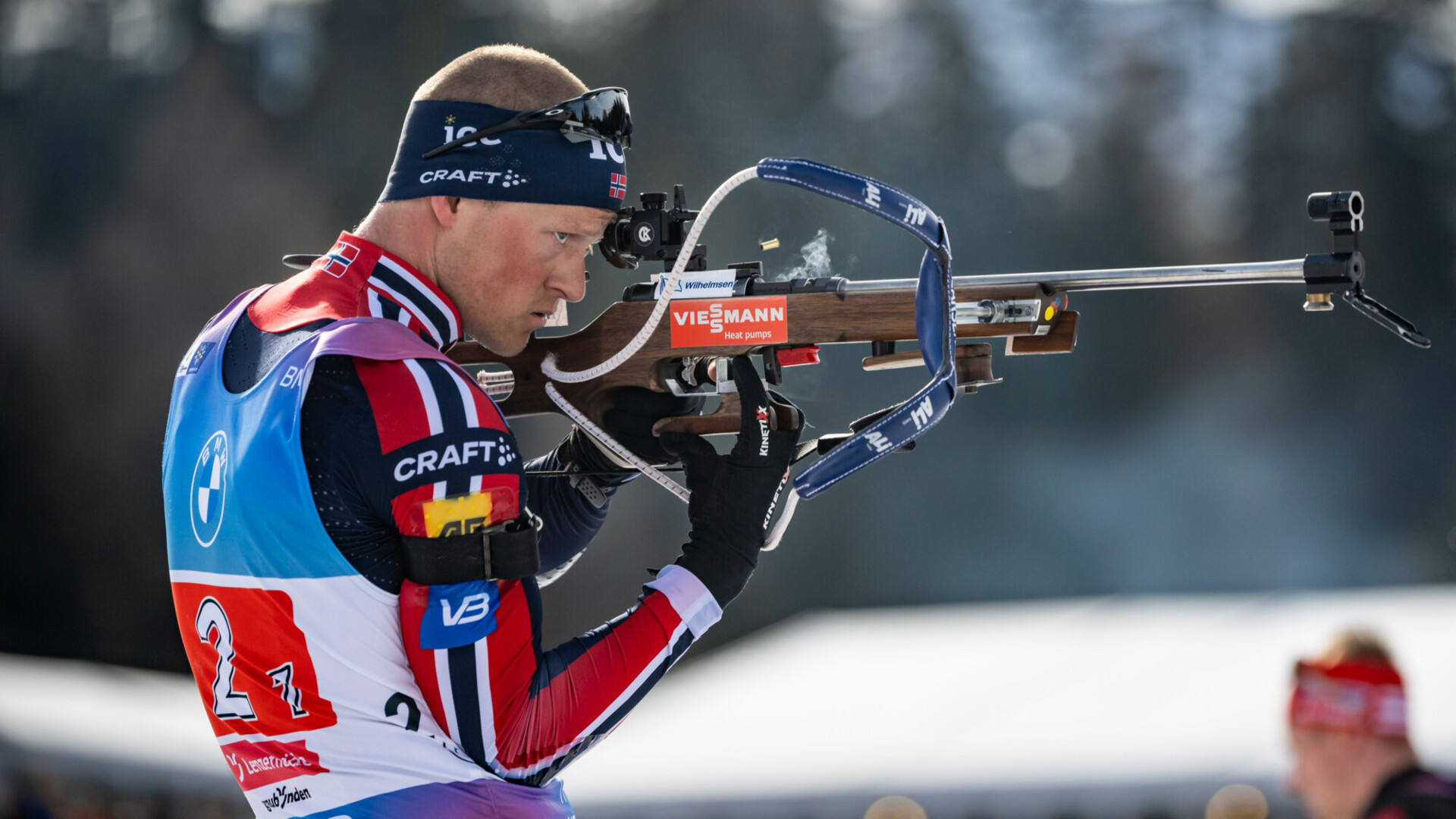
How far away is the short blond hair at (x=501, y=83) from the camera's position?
1748mm

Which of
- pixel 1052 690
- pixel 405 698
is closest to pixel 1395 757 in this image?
pixel 405 698

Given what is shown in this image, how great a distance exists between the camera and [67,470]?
13.4 m

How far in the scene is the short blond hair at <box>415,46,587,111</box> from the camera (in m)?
1.75

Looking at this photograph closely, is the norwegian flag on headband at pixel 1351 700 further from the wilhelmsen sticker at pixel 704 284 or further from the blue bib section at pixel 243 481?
the blue bib section at pixel 243 481

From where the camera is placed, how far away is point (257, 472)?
1431 millimetres

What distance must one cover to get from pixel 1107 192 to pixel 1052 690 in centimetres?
871

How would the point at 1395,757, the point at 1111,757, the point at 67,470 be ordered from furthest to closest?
the point at 67,470, the point at 1111,757, the point at 1395,757

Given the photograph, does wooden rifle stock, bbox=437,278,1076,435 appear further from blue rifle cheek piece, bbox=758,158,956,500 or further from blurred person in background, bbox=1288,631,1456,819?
blurred person in background, bbox=1288,631,1456,819

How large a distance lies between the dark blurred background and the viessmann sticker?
33.4 feet

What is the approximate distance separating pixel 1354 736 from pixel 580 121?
4.75ft

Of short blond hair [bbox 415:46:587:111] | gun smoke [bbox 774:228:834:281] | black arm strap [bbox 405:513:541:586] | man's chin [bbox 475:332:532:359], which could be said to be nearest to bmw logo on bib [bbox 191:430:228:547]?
black arm strap [bbox 405:513:541:586]

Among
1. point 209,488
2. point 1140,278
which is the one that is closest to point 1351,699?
point 1140,278

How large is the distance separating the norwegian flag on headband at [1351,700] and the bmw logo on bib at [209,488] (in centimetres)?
159

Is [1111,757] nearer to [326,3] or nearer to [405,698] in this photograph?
[405,698]
